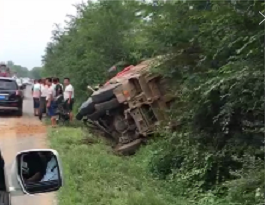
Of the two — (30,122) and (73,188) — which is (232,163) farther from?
(30,122)

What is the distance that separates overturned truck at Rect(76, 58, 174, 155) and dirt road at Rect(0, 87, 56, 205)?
1.77 meters

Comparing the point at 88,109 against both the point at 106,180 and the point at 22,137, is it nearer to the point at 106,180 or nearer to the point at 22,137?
the point at 22,137

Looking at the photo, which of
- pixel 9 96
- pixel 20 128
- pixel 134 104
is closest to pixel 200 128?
pixel 134 104

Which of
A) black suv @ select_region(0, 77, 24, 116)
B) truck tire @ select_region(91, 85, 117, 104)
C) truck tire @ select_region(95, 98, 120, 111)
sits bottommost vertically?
truck tire @ select_region(95, 98, 120, 111)

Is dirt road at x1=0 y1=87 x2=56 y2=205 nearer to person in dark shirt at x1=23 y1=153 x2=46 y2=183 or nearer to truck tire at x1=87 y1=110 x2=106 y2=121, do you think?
truck tire at x1=87 y1=110 x2=106 y2=121

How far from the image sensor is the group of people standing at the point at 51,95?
14750 mm

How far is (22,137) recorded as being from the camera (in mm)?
13227

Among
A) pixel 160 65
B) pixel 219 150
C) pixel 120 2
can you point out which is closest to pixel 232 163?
pixel 219 150

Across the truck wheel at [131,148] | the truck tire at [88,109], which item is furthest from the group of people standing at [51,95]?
the truck wheel at [131,148]

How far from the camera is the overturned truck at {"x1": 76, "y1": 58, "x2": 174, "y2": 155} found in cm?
1051

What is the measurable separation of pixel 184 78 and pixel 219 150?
6.84 ft

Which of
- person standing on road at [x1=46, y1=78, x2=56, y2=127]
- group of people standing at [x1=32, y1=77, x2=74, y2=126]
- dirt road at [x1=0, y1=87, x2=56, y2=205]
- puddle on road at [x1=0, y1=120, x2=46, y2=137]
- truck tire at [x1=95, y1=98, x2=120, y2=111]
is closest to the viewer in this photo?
dirt road at [x1=0, y1=87, x2=56, y2=205]

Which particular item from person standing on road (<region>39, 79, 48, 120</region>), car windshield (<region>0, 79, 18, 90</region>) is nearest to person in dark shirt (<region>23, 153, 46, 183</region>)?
person standing on road (<region>39, 79, 48, 120</region>)

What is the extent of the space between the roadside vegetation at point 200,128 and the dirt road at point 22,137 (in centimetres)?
52
